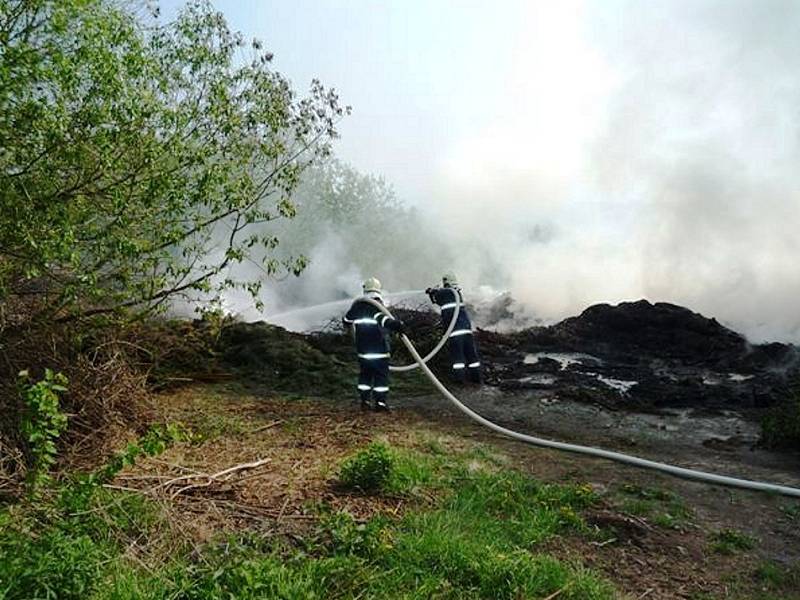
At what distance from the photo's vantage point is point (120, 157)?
521 centimetres

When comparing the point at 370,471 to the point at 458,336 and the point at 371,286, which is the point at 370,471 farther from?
the point at 458,336

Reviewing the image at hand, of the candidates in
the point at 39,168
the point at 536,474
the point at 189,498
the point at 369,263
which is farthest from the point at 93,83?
the point at 369,263

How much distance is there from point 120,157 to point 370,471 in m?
2.92

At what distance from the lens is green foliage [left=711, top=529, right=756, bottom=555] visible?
479cm

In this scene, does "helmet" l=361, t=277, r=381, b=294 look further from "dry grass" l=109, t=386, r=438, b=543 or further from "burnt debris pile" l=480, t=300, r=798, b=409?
"burnt debris pile" l=480, t=300, r=798, b=409

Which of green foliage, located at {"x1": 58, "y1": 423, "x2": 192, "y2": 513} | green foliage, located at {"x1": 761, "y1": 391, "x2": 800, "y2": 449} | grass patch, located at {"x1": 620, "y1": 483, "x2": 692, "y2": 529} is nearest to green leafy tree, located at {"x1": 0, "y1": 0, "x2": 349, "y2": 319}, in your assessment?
green foliage, located at {"x1": 58, "y1": 423, "x2": 192, "y2": 513}

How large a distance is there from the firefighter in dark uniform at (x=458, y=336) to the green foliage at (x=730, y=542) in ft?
20.3

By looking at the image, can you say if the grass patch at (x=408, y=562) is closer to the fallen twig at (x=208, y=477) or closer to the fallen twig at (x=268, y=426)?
the fallen twig at (x=208, y=477)

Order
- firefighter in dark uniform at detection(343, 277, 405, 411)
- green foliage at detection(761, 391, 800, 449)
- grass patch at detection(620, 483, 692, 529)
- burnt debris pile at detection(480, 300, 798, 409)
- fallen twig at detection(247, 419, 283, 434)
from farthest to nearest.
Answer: burnt debris pile at detection(480, 300, 798, 409)
firefighter in dark uniform at detection(343, 277, 405, 411)
green foliage at detection(761, 391, 800, 449)
fallen twig at detection(247, 419, 283, 434)
grass patch at detection(620, 483, 692, 529)

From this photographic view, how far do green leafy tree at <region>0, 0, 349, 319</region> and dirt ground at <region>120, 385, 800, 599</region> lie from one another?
61.6 inches

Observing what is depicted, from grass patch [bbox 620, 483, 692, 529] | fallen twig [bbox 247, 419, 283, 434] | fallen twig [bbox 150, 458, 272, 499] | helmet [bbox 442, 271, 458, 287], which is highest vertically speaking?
helmet [bbox 442, 271, 458, 287]

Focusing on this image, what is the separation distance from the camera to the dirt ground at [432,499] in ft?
14.6

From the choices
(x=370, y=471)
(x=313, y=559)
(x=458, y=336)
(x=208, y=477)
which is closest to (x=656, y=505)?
(x=370, y=471)

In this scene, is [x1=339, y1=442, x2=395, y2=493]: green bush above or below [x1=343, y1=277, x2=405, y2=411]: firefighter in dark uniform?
below
